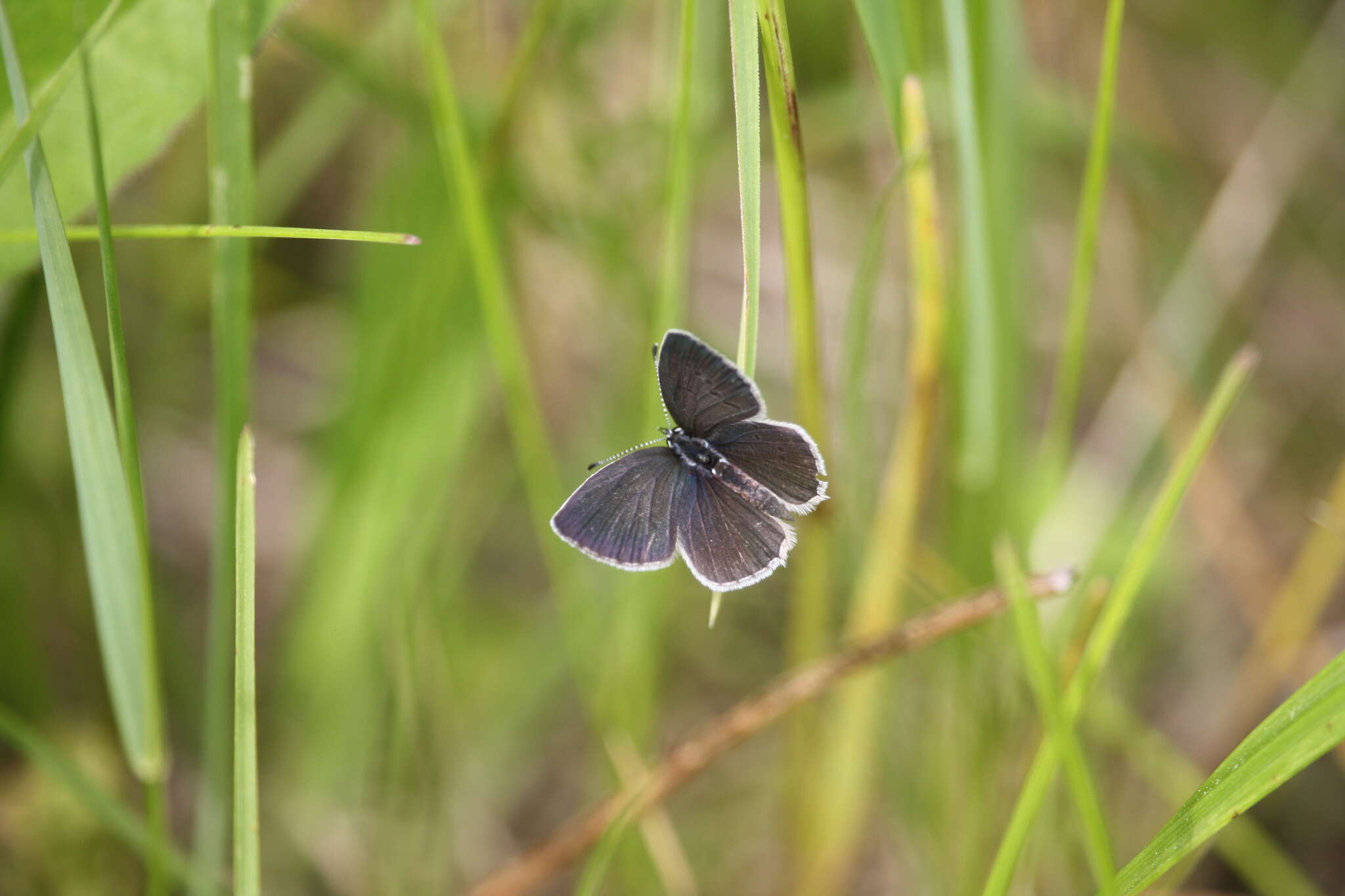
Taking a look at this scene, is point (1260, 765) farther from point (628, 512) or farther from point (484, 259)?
point (484, 259)

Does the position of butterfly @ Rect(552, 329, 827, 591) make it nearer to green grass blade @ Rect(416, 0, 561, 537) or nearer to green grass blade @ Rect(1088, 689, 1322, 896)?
green grass blade @ Rect(416, 0, 561, 537)

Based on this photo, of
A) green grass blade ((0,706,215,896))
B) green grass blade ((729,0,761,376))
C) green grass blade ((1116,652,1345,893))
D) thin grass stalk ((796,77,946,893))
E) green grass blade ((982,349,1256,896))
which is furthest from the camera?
thin grass stalk ((796,77,946,893))

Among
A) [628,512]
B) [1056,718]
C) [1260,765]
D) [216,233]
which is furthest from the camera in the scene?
[628,512]

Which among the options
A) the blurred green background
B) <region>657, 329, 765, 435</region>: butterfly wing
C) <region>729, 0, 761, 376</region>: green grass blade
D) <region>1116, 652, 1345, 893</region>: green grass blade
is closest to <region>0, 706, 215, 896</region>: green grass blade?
the blurred green background

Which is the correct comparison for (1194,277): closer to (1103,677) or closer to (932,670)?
(1103,677)

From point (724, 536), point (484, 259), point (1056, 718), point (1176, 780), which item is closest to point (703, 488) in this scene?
point (724, 536)

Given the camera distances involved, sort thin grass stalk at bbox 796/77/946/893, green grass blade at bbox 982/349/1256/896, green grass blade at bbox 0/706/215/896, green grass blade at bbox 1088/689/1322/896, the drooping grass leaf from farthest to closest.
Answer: green grass blade at bbox 1088/689/1322/896
thin grass stalk at bbox 796/77/946/893
green grass blade at bbox 0/706/215/896
the drooping grass leaf
green grass blade at bbox 982/349/1256/896

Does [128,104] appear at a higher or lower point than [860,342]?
higher
